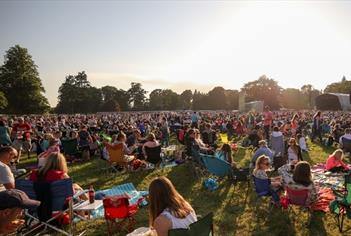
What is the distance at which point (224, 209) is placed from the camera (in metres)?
7.39

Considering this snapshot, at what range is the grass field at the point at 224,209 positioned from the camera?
6.20 metres

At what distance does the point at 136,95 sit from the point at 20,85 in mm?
41411

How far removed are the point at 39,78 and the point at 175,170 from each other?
48551mm

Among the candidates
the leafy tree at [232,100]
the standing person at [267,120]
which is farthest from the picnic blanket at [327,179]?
the leafy tree at [232,100]

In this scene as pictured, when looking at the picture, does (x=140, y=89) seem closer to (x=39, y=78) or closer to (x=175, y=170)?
(x=39, y=78)

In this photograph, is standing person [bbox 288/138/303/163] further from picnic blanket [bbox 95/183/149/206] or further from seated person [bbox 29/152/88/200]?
seated person [bbox 29/152/88/200]

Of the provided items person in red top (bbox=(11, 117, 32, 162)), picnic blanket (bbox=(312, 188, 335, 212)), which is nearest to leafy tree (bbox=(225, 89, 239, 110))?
person in red top (bbox=(11, 117, 32, 162))

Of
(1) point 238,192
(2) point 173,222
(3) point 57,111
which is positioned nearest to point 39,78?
(3) point 57,111

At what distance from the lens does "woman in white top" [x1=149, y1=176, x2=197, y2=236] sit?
11.0 ft

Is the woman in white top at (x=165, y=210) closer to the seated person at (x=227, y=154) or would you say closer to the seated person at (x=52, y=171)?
the seated person at (x=52, y=171)

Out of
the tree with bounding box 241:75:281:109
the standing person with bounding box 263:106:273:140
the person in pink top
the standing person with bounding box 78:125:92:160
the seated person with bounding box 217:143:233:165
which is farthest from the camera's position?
the tree with bounding box 241:75:281:109

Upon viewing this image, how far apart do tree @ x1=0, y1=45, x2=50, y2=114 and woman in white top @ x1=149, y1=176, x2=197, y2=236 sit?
51135 millimetres

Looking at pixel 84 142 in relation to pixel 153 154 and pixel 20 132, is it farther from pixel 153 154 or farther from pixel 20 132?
pixel 153 154

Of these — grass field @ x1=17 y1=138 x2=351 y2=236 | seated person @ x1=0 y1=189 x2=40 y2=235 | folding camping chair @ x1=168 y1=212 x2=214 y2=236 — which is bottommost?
grass field @ x1=17 y1=138 x2=351 y2=236
